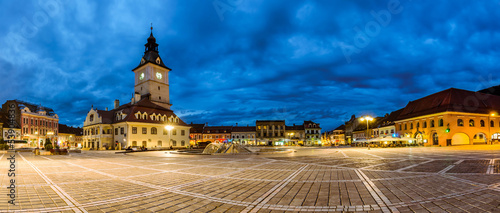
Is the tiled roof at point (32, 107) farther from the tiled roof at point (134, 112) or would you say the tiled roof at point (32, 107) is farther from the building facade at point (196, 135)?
the building facade at point (196, 135)

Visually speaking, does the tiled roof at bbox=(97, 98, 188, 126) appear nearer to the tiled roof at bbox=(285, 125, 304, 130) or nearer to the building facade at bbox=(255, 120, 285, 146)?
the building facade at bbox=(255, 120, 285, 146)

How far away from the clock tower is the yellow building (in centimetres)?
5935

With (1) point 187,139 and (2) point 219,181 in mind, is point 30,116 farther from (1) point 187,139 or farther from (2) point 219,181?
(2) point 219,181

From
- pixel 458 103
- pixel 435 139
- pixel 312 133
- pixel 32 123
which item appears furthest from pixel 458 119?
pixel 32 123

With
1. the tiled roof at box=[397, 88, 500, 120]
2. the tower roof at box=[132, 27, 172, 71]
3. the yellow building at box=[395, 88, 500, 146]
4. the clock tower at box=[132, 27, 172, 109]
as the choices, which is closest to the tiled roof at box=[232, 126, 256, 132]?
the clock tower at box=[132, 27, 172, 109]

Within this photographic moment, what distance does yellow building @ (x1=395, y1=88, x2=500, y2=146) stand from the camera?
1703 inches

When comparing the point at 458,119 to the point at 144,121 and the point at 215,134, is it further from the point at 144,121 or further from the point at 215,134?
the point at 215,134

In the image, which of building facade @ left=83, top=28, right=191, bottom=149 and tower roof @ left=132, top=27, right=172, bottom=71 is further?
tower roof @ left=132, top=27, right=172, bottom=71

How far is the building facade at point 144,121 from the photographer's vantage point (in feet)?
158

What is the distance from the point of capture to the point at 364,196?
623cm

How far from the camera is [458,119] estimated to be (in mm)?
43750

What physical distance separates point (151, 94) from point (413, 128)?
60.9 metres

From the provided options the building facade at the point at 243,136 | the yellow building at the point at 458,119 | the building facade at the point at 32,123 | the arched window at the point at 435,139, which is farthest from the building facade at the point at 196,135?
the arched window at the point at 435,139

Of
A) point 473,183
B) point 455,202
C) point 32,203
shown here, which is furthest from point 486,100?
point 32,203
